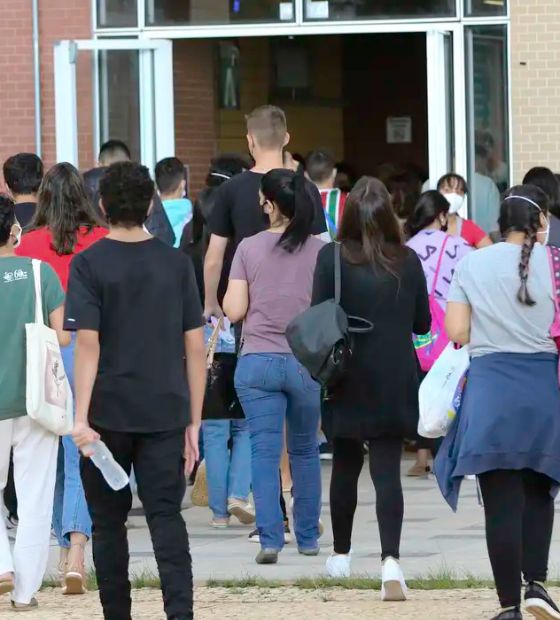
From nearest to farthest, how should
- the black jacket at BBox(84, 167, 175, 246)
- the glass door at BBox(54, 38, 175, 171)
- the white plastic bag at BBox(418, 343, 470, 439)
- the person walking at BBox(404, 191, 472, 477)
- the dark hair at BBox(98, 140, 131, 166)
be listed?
1. the white plastic bag at BBox(418, 343, 470, 439)
2. the black jacket at BBox(84, 167, 175, 246)
3. the person walking at BBox(404, 191, 472, 477)
4. the dark hair at BBox(98, 140, 131, 166)
5. the glass door at BBox(54, 38, 175, 171)

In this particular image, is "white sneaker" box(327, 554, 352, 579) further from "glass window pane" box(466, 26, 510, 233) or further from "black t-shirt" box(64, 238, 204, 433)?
"glass window pane" box(466, 26, 510, 233)

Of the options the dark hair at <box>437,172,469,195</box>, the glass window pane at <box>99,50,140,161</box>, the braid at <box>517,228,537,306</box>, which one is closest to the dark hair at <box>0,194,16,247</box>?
the braid at <box>517,228,537,306</box>

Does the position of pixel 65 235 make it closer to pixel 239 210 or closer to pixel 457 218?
pixel 239 210

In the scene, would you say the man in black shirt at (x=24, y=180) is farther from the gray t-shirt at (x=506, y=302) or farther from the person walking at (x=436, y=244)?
the gray t-shirt at (x=506, y=302)

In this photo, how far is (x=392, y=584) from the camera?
6.65 m

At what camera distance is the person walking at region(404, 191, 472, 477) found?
1012 cm

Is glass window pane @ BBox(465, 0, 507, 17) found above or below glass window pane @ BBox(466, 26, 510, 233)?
above

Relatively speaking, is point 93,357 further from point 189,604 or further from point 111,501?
point 189,604

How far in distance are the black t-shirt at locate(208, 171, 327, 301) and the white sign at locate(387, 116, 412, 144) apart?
15.2 meters

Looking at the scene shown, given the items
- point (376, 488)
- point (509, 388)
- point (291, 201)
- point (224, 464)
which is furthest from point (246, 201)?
point (509, 388)

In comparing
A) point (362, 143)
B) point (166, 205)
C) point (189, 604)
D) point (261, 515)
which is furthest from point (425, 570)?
point (362, 143)

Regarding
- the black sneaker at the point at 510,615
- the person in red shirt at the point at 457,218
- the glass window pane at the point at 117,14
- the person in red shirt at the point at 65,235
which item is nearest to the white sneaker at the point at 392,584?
the black sneaker at the point at 510,615

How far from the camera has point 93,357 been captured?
5.60 meters

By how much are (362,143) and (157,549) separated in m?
18.4
